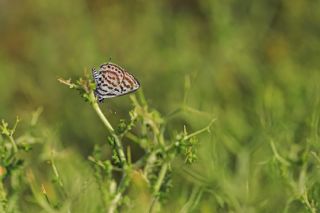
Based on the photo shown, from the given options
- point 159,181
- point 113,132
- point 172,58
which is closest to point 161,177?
point 159,181

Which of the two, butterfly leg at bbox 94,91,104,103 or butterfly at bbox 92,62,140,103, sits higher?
butterfly at bbox 92,62,140,103

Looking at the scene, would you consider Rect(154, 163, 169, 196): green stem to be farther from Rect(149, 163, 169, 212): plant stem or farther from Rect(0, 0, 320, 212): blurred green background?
Rect(0, 0, 320, 212): blurred green background

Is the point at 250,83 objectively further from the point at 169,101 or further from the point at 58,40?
the point at 58,40

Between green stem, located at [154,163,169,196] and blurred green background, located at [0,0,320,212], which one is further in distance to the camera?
blurred green background, located at [0,0,320,212]

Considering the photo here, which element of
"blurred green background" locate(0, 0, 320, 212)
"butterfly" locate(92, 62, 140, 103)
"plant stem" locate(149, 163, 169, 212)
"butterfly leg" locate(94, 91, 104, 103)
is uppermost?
"butterfly" locate(92, 62, 140, 103)

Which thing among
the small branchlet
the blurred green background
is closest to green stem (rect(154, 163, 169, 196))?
the small branchlet

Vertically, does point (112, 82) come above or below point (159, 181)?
above

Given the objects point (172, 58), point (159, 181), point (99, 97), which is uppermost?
point (99, 97)

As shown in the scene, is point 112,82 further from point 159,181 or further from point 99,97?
point 159,181

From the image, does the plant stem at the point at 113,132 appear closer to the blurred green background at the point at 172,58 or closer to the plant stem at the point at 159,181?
the plant stem at the point at 159,181
